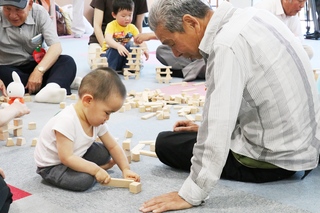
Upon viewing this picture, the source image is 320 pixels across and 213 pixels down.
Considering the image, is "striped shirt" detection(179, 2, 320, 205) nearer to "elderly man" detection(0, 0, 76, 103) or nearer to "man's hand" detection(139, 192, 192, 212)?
"man's hand" detection(139, 192, 192, 212)

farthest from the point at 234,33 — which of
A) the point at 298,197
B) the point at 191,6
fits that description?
the point at 298,197

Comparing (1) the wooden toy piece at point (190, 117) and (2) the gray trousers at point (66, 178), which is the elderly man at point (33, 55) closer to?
(1) the wooden toy piece at point (190, 117)

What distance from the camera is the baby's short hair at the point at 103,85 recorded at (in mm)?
1452

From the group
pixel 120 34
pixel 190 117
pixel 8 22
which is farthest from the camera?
pixel 120 34

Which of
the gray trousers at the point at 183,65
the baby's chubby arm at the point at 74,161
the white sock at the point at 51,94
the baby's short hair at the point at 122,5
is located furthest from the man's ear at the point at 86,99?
the baby's short hair at the point at 122,5

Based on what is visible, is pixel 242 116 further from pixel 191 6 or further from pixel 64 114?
pixel 64 114

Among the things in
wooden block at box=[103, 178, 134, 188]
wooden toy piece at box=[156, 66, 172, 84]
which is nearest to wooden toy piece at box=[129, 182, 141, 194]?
wooden block at box=[103, 178, 134, 188]

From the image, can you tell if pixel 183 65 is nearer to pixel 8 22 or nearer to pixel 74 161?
pixel 8 22

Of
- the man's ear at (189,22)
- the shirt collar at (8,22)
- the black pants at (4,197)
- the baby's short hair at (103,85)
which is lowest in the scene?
the black pants at (4,197)

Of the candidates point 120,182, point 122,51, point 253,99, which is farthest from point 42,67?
point 253,99

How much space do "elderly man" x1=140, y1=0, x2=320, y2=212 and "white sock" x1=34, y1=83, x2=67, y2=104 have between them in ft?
Answer: 4.84

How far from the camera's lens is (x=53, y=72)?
298 cm

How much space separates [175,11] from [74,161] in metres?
0.58

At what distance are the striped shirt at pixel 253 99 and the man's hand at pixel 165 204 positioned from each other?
3 cm
